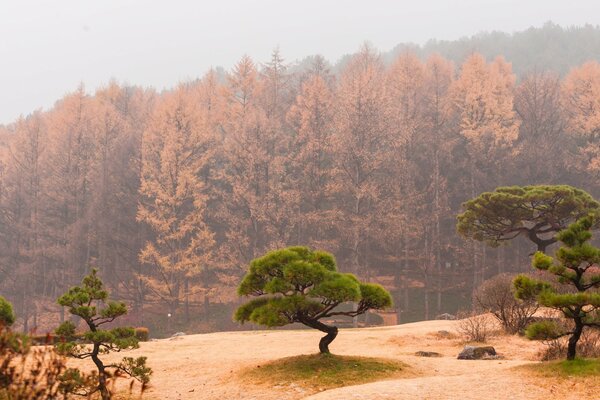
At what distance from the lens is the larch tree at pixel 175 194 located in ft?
99.2

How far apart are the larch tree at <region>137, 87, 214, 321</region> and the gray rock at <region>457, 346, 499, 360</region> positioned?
19.2 metres

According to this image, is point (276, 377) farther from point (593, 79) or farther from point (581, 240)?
point (593, 79)

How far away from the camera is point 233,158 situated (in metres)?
33.4

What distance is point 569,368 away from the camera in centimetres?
955

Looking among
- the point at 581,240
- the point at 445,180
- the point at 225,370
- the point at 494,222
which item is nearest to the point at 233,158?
the point at 445,180

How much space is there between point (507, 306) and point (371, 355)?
608 cm

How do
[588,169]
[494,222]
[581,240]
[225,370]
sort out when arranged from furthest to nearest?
[588,169] → [494,222] → [225,370] → [581,240]

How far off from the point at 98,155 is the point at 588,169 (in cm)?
3366

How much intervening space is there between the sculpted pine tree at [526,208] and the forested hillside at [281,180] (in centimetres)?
925

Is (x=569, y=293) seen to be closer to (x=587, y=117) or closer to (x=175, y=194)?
(x=175, y=194)

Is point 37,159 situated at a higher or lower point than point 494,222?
→ higher

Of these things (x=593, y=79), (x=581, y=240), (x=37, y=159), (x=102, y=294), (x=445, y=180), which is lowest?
(x=102, y=294)

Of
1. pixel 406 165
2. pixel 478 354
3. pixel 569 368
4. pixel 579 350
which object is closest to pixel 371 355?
pixel 478 354

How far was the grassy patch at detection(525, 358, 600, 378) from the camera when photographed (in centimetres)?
925
